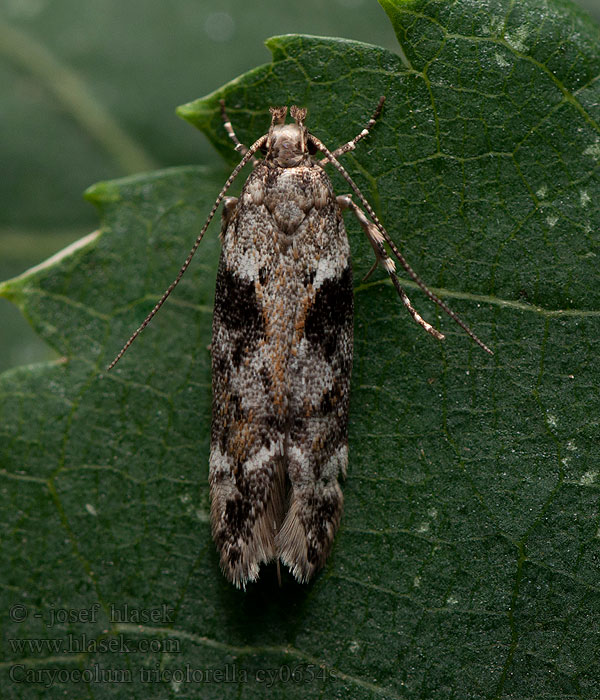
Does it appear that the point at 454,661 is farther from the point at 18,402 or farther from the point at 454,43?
the point at 454,43

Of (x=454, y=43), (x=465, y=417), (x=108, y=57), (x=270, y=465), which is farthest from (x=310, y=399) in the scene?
(x=108, y=57)

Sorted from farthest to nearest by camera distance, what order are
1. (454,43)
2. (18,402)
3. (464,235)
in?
(18,402) → (464,235) → (454,43)

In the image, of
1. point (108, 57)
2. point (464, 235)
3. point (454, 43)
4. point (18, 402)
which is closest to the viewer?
point (454, 43)

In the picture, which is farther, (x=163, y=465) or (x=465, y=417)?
(x=163, y=465)
